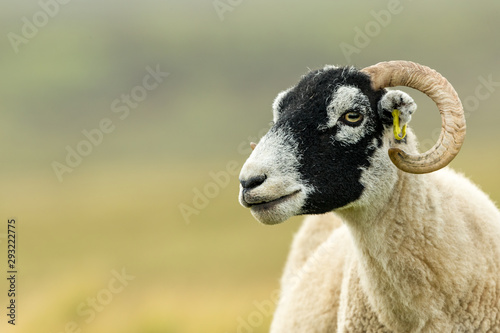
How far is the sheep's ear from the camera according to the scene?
4.87 meters

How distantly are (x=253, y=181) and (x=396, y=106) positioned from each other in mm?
1348

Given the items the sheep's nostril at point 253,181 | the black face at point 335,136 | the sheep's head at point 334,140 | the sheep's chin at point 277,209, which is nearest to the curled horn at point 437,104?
the sheep's head at point 334,140

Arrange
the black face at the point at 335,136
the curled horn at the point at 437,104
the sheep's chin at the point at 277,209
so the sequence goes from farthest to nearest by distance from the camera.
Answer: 1. the black face at the point at 335,136
2. the sheep's chin at the point at 277,209
3. the curled horn at the point at 437,104

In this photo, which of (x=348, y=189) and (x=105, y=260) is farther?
(x=105, y=260)

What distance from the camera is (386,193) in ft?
16.4

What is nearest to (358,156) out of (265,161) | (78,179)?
(265,161)

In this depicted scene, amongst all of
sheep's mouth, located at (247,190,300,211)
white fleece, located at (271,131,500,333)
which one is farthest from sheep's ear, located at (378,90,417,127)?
sheep's mouth, located at (247,190,300,211)

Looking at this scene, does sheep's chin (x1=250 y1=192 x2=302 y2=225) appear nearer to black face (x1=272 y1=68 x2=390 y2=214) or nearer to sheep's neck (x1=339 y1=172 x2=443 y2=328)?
black face (x1=272 y1=68 x2=390 y2=214)

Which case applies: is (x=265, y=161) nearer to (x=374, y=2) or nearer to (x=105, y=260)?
(x=105, y=260)

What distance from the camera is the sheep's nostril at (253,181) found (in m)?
4.64

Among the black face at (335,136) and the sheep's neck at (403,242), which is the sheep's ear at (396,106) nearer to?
the black face at (335,136)

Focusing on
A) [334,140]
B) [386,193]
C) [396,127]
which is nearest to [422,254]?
[386,193]

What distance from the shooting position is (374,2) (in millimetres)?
49125

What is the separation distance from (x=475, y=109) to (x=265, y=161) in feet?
114
